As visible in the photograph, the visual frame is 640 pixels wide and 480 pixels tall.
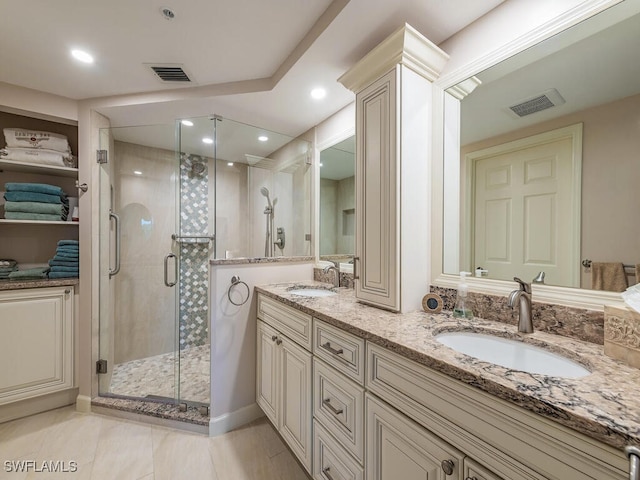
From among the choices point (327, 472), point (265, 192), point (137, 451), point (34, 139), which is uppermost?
point (34, 139)

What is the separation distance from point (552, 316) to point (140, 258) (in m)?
3.23

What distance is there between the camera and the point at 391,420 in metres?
0.89

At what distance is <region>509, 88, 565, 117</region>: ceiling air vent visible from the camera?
105 cm

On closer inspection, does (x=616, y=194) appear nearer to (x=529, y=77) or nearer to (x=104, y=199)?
(x=529, y=77)

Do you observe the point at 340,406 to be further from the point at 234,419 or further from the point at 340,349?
the point at 234,419

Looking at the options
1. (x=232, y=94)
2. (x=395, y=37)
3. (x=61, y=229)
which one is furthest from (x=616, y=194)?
(x=61, y=229)

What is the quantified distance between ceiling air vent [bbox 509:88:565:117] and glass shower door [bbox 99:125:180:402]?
251 cm

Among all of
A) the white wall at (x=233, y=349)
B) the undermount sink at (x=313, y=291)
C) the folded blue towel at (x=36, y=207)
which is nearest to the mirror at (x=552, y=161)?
the undermount sink at (x=313, y=291)

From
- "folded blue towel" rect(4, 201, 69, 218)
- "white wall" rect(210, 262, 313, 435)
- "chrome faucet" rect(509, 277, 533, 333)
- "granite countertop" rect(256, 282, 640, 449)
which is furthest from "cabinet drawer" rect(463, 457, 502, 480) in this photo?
"folded blue towel" rect(4, 201, 69, 218)

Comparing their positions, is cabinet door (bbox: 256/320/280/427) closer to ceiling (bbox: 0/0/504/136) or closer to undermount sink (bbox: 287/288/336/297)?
undermount sink (bbox: 287/288/336/297)

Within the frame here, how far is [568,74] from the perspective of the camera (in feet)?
3.37

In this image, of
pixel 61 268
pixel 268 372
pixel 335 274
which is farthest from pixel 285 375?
pixel 61 268

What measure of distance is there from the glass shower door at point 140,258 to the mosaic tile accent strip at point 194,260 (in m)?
0.10

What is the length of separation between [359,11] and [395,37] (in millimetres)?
192
